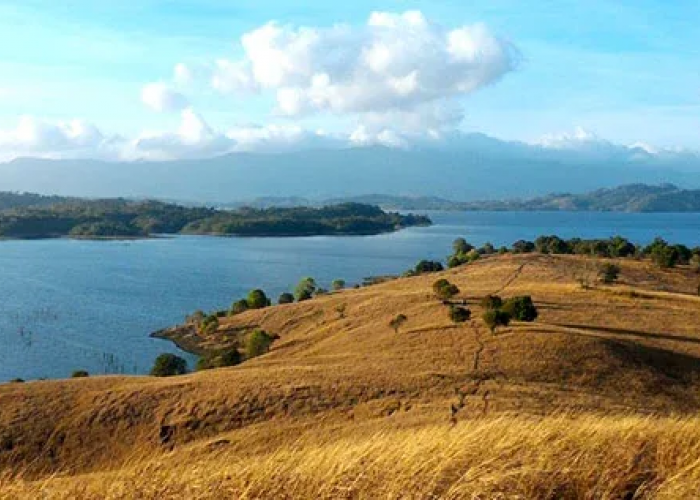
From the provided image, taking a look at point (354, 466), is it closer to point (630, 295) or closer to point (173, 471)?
point (173, 471)

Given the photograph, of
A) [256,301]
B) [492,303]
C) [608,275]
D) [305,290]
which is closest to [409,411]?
[492,303]

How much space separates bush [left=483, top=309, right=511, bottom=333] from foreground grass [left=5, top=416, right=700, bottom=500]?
35.6m

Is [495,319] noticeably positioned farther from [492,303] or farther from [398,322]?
[398,322]

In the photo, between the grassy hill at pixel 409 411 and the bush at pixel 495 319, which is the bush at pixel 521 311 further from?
the bush at pixel 495 319

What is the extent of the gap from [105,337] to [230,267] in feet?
207

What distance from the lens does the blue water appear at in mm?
72312

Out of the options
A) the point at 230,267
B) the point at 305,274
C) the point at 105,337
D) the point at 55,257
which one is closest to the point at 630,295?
the point at 105,337

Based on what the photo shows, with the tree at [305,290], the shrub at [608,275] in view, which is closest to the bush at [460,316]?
the shrub at [608,275]

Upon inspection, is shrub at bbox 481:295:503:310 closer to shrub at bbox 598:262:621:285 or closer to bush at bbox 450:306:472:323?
bush at bbox 450:306:472:323

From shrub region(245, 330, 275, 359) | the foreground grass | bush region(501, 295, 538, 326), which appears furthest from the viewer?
shrub region(245, 330, 275, 359)

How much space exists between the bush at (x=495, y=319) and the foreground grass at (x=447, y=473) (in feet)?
117

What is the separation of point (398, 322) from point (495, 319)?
9.88m

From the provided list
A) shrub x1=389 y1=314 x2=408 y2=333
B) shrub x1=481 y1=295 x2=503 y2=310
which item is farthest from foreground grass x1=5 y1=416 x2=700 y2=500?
shrub x1=389 y1=314 x2=408 y2=333

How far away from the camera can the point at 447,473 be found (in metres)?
6.10
